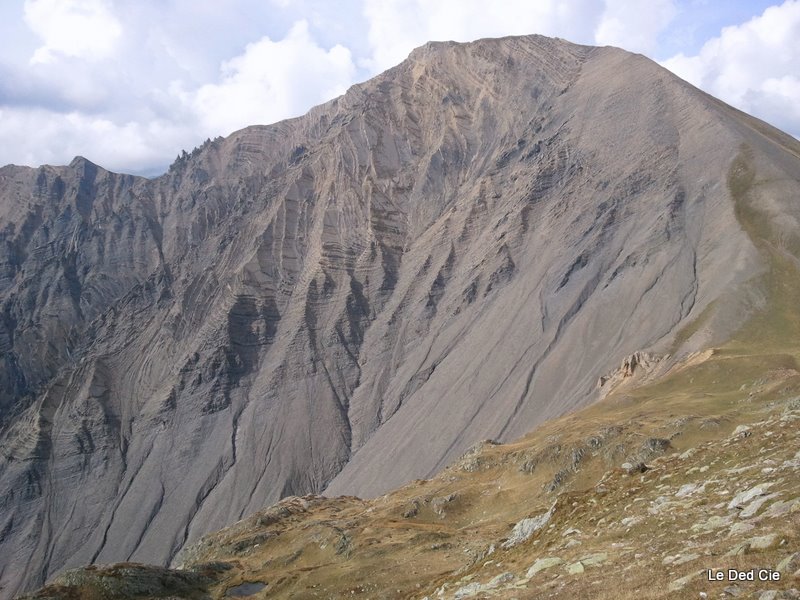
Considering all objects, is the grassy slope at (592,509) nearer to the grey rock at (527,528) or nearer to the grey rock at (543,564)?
the grey rock at (543,564)

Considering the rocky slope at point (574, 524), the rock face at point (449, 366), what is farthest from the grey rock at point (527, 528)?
the rock face at point (449, 366)

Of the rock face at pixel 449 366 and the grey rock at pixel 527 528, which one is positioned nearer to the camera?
the grey rock at pixel 527 528

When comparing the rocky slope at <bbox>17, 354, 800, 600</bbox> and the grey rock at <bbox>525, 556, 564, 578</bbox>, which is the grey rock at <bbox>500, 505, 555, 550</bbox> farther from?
the grey rock at <bbox>525, 556, 564, 578</bbox>

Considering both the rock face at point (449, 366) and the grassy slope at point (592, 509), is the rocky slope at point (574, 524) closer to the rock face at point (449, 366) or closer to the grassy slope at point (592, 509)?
the grassy slope at point (592, 509)

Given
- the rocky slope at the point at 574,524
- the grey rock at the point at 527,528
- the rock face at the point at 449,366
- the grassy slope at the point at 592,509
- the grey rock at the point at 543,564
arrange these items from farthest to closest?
the rock face at the point at 449,366, the grey rock at the point at 527,528, the grey rock at the point at 543,564, the grassy slope at the point at 592,509, the rocky slope at the point at 574,524

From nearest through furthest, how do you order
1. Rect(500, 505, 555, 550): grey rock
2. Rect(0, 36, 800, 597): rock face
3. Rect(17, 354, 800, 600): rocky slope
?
Rect(17, 354, 800, 600): rocky slope < Rect(500, 505, 555, 550): grey rock < Rect(0, 36, 800, 597): rock face

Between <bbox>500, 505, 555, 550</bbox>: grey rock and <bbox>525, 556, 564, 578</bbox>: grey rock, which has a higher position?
<bbox>525, 556, 564, 578</bbox>: grey rock

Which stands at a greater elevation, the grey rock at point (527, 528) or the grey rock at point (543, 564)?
the grey rock at point (543, 564)

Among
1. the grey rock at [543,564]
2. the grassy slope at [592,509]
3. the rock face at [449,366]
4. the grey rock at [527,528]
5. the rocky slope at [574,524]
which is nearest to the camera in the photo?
the rocky slope at [574,524]

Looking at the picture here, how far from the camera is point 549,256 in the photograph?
178 meters

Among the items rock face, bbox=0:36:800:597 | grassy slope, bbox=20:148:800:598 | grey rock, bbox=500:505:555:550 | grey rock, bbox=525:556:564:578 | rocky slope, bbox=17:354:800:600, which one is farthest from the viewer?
rock face, bbox=0:36:800:597

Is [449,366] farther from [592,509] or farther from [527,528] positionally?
[592,509]

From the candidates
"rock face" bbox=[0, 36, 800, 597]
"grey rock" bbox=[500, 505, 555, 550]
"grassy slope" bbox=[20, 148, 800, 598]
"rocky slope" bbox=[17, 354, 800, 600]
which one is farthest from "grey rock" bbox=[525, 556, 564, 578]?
"rock face" bbox=[0, 36, 800, 597]

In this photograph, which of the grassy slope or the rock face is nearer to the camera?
the grassy slope
